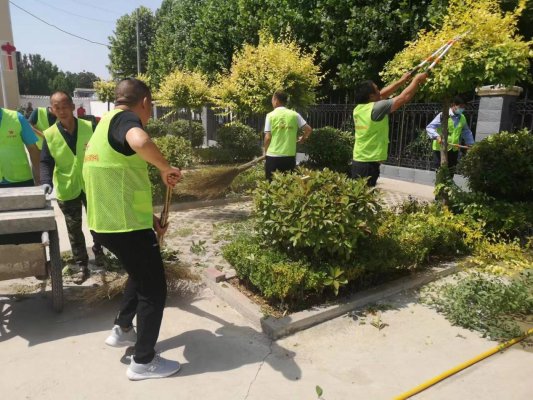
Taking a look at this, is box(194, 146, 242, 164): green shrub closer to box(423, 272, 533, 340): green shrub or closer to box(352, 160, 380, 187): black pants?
box(352, 160, 380, 187): black pants

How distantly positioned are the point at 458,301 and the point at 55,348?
10.6ft

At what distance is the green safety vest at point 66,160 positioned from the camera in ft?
13.4

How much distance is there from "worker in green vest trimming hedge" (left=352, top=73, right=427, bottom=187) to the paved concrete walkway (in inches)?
74.5

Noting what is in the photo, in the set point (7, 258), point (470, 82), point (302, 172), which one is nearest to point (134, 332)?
point (7, 258)

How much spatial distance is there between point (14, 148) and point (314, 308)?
312 cm

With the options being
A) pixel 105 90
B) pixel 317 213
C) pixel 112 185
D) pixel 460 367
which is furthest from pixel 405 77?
pixel 105 90

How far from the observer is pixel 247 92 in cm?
856

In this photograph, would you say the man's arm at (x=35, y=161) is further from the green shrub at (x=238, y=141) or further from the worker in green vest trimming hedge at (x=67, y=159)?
the green shrub at (x=238, y=141)

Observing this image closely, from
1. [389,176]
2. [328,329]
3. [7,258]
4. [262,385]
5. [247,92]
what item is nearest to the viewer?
[262,385]

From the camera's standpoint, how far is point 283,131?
18.9 feet

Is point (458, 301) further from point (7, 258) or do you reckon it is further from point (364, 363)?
point (7, 258)

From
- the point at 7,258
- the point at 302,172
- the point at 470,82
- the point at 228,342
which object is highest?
the point at 470,82

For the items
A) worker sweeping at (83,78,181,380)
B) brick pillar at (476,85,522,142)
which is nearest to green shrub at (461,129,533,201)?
brick pillar at (476,85,522,142)

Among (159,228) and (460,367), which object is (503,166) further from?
(159,228)
